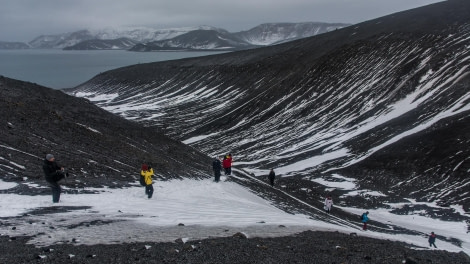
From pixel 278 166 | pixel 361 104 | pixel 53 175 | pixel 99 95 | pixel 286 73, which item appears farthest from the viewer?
pixel 99 95

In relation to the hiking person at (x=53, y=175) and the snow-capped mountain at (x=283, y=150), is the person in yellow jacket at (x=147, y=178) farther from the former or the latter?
the hiking person at (x=53, y=175)

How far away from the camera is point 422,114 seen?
56.6m

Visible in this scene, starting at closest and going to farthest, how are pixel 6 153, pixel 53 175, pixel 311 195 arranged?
pixel 53 175 < pixel 6 153 < pixel 311 195

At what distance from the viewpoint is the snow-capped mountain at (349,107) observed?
44.8 m

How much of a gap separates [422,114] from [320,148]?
14157 millimetres

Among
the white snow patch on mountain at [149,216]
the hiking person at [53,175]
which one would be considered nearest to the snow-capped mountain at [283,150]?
the white snow patch on mountain at [149,216]

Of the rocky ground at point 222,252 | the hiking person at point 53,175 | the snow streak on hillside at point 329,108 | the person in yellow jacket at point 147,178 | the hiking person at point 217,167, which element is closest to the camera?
the rocky ground at point 222,252

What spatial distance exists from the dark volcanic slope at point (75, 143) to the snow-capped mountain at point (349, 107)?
1466 cm

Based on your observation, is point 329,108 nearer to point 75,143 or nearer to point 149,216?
point 75,143

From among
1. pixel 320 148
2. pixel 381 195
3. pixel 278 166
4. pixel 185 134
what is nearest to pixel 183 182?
pixel 381 195

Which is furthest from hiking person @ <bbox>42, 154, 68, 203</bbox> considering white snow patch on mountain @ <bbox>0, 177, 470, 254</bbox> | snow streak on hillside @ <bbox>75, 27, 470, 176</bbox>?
snow streak on hillside @ <bbox>75, 27, 470, 176</bbox>

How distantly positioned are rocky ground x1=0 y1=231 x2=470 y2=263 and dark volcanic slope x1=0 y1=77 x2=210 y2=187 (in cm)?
861

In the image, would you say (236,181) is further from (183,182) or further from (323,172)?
(323,172)

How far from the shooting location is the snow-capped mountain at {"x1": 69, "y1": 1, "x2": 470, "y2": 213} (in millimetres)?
44844
